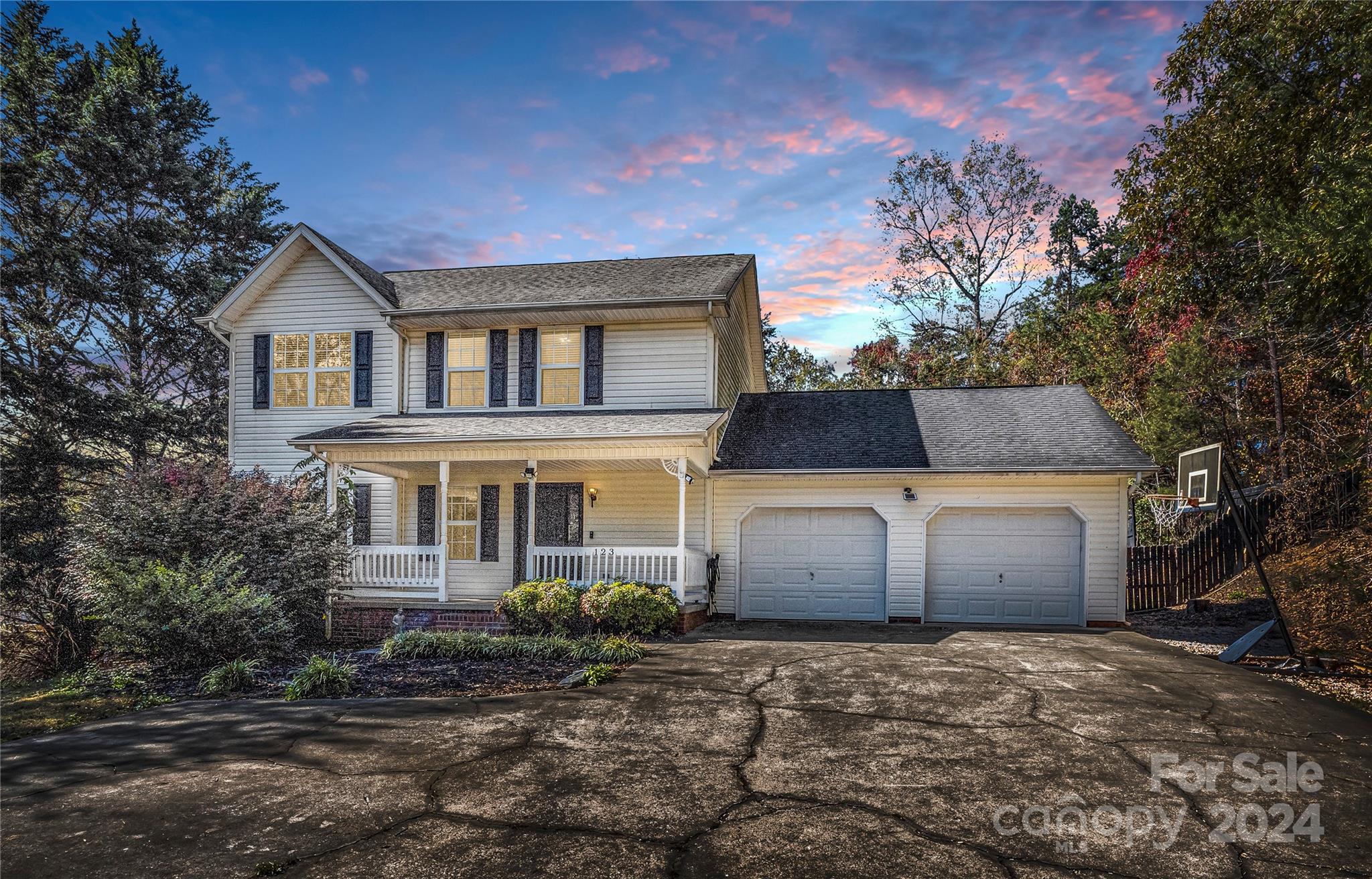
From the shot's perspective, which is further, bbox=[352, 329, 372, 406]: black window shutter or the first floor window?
bbox=[352, 329, 372, 406]: black window shutter

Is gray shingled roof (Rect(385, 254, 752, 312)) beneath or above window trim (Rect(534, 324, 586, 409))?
above

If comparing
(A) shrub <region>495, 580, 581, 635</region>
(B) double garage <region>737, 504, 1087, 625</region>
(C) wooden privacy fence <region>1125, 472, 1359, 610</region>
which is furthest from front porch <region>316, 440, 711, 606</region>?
(C) wooden privacy fence <region>1125, 472, 1359, 610</region>

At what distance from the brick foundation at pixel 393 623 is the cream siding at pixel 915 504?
4.44 meters

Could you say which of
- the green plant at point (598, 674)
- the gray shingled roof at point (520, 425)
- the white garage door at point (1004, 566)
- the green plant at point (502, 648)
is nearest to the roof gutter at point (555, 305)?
the gray shingled roof at point (520, 425)

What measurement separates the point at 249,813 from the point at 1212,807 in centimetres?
623

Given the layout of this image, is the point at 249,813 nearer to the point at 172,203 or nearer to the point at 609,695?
the point at 609,695

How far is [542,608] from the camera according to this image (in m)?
11.8

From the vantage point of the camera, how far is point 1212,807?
4695 millimetres

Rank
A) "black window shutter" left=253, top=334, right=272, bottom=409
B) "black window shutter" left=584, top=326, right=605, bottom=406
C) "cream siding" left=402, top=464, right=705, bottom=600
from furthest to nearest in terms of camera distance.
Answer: "black window shutter" left=253, top=334, right=272, bottom=409 → "black window shutter" left=584, top=326, right=605, bottom=406 → "cream siding" left=402, top=464, right=705, bottom=600

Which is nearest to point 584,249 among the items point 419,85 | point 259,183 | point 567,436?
point 419,85

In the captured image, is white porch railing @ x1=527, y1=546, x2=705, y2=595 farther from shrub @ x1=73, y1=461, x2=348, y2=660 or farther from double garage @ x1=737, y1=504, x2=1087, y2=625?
shrub @ x1=73, y1=461, x2=348, y2=660

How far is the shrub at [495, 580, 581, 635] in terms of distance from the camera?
11820 millimetres

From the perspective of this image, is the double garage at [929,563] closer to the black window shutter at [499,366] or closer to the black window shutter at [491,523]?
the black window shutter at [491,523]

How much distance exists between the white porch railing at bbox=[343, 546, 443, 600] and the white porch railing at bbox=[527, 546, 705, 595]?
193 centimetres
